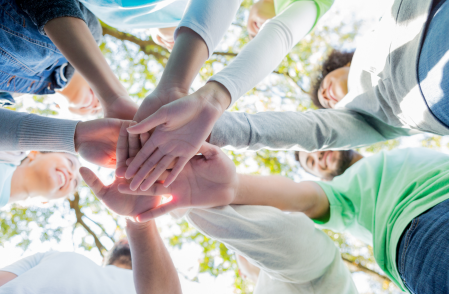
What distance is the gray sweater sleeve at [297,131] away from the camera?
129 centimetres

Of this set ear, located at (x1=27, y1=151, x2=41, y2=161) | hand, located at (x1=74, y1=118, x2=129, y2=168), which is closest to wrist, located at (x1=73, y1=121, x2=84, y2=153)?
hand, located at (x1=74, y1=118, x2=129, y2=168)

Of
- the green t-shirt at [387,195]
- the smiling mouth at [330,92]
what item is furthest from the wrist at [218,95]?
the smiling mouth at [330,92]

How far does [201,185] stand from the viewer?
1.31 m

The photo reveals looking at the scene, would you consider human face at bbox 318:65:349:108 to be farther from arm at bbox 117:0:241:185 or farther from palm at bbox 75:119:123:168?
palm at bbox 75:119:123:168

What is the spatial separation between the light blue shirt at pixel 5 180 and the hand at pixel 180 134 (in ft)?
5.73

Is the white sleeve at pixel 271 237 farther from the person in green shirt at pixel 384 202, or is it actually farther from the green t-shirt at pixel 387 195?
the green t-shirt at pixel 387 195

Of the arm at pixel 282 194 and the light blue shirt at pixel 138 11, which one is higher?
the light blue shirt at pixel 138 11

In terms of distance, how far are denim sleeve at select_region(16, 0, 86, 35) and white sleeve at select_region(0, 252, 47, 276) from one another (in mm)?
1656

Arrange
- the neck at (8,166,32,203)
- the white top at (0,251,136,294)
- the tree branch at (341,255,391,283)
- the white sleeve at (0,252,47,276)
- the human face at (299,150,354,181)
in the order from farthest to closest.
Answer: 1. the tree branch at (341,255,391,283)
2. the human face at (299,150,354,181)
3. the neck at (8,166,32,203)
4. the white sleeve at (0,252,47,276)
5. the white top at (0,251,136,294)

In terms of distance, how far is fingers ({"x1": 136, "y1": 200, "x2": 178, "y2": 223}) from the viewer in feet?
4.08

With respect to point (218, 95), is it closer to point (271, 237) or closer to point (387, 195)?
point (271, 237)

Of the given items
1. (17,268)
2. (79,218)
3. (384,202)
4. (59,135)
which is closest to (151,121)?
(59,135)

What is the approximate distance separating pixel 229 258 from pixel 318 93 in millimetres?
2556

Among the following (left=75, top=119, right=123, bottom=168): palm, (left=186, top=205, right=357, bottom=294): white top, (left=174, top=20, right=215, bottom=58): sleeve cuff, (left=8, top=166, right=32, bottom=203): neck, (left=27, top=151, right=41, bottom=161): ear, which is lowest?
(left=8, top=166, right=32, bottom=203): neck
